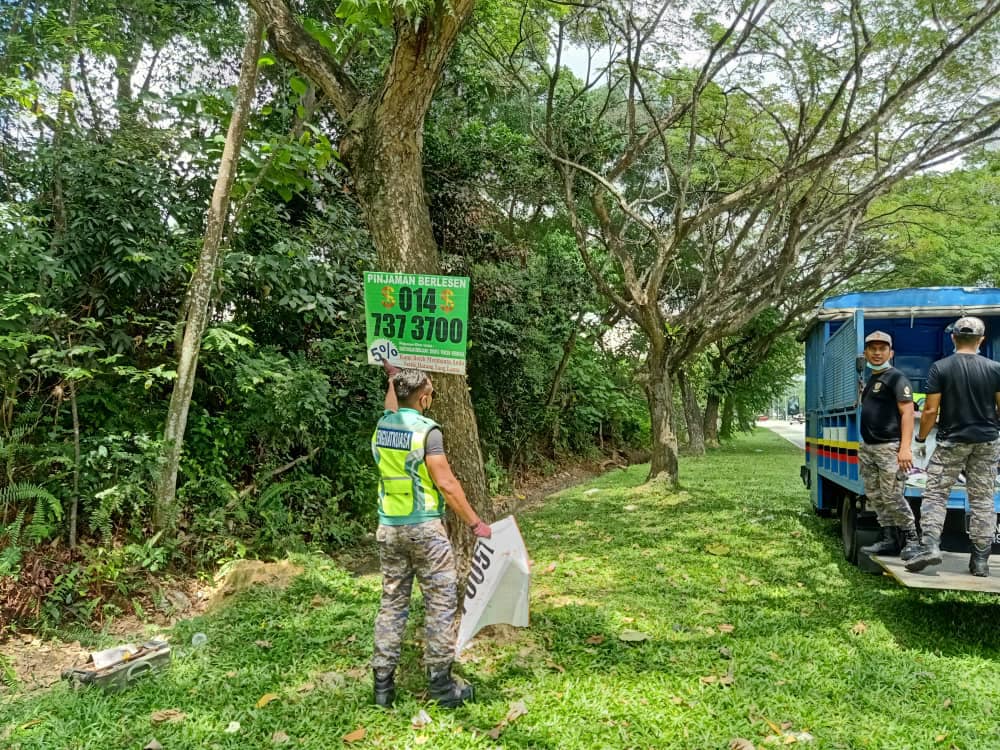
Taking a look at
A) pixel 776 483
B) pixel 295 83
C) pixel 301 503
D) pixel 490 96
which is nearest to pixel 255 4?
pixel 295 83

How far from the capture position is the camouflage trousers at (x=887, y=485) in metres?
5.43

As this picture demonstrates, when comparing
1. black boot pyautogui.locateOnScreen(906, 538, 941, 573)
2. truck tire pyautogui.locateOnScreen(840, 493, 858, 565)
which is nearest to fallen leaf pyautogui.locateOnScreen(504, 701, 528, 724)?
black boot pyautogui.locateOnScreen(906, 538, 941, 573)

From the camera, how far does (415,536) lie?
3.62 m

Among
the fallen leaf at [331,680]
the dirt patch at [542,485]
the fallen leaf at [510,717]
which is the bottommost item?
the dirt patch at [542,485]

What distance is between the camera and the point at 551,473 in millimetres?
14961

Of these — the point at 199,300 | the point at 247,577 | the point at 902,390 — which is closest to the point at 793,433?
the point at 902,390

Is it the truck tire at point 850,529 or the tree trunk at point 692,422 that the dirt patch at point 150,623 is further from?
the tree trunk at point 692,422

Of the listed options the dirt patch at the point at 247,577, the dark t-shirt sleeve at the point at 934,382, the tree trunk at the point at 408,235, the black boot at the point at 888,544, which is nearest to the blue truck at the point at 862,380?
the black boot at the point at 888,544

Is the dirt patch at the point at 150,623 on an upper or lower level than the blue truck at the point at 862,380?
lower

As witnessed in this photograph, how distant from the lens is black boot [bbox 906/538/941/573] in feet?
15.6

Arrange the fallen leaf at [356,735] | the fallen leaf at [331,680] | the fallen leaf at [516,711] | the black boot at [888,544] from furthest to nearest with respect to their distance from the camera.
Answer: the black boot at [888,544], the fallen leaf at [331,680], the fallen leaf at [516,711], the fallen leaf at [356,735]

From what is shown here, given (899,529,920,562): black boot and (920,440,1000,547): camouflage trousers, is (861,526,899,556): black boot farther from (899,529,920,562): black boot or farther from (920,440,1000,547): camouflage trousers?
(920,440,1000,547): camouflage trousers

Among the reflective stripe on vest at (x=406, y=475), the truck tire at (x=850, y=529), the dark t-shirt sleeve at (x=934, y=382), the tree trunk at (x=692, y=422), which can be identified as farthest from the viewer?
the tree trunk at (x=692, y=422)

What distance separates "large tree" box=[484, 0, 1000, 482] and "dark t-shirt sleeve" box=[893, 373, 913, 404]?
4.08 metres
